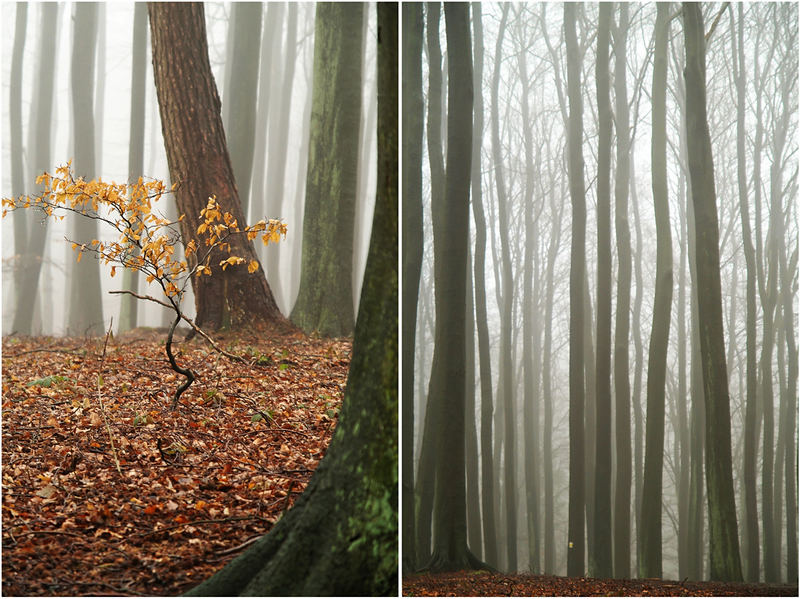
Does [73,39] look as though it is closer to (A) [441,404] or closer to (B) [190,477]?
(B) [190,477]

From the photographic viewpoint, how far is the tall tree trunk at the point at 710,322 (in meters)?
3.00

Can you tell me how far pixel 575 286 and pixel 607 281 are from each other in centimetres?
19

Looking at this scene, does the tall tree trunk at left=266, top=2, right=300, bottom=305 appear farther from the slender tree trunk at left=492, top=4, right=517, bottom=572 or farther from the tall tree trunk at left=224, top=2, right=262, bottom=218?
the slender tree trunk at left=492, top=4, right=517, bottom=572

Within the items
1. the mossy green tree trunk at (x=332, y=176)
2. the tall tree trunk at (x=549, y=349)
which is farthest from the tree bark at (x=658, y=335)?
the mossy green tree trunk at (x=332, y=176)

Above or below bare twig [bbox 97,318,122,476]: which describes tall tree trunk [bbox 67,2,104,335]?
above

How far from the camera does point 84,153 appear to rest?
13.3 feet

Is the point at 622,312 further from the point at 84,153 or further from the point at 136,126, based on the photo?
the point at 84,153

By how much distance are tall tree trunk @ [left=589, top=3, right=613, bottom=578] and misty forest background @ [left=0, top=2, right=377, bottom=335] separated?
1499 mm

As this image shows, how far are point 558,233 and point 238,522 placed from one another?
7.27 ft

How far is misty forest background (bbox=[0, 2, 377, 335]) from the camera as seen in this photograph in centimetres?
380

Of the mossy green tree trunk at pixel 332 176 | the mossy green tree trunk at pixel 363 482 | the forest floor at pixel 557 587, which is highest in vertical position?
the mossy green tree trunk at pixel 332 176

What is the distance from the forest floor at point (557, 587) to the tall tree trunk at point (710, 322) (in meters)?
0.12

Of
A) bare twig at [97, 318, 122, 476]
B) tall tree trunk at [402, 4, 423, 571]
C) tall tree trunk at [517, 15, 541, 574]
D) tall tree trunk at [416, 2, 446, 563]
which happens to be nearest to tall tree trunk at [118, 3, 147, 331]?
bare twig at [97, 318, 122, 476]

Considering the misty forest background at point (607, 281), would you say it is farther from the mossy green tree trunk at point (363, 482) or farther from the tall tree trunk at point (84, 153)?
the tall tree trunk at point (84, 153)
